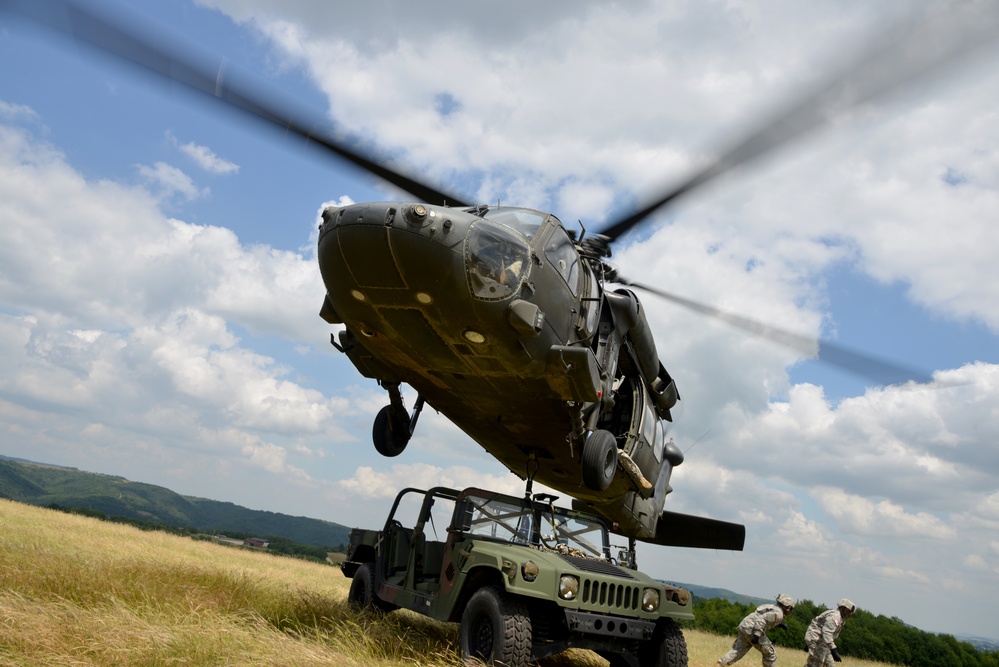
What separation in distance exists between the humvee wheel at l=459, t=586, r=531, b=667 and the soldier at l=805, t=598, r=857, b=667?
555 cm

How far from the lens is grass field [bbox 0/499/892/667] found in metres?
5.39

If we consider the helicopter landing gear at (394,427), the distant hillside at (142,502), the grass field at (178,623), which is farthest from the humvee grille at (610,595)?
the distant hillside at (142,502)

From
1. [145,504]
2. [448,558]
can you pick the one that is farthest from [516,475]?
[145,504]

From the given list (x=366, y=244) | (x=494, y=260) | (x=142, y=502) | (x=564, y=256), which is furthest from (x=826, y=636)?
(x=142, y=502)

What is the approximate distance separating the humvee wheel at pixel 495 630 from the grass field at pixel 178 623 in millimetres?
225

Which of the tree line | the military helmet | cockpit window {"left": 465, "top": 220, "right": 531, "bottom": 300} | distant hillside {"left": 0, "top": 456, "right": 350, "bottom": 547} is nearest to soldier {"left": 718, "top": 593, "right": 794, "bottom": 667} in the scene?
the military helmet

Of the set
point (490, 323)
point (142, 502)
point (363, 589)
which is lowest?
point (142, 502)

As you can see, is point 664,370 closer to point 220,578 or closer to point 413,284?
point 413,284

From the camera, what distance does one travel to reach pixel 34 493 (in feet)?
489

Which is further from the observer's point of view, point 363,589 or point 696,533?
point 696,533

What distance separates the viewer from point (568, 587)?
6.36m

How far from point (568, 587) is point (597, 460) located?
1828 millimetres

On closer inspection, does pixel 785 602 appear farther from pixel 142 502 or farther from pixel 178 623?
pixel 142 502

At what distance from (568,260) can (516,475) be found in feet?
12.9
